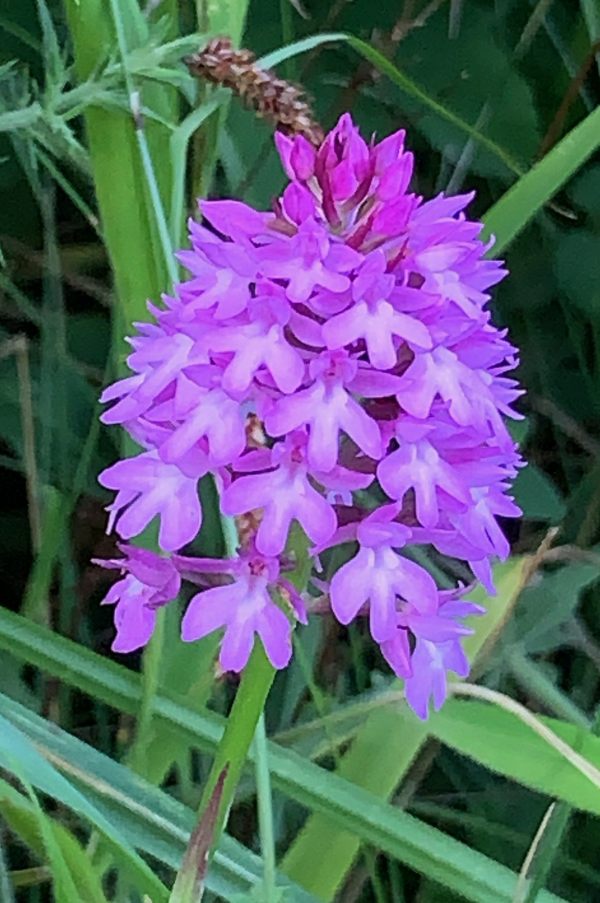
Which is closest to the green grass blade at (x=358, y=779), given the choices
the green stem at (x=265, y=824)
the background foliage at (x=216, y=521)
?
the background foliage at (x=216, y=521)

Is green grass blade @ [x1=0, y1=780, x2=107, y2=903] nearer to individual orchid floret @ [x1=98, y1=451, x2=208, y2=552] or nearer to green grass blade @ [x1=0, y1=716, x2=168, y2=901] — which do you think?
green grass blade @ [x1=0, y1=716, x2=168, y2=901]

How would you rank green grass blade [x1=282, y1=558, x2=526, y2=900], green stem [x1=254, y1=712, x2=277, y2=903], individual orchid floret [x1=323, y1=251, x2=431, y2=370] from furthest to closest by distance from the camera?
green grass blade [x1=282, y1=558, x2=526, y2=900] < green stem [x1=254, y1=712, x2=277, y2=903] < individual orchid floret [x1=323, y1=251, x2=431, y2=370]

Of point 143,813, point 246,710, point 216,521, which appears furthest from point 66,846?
point 216,521

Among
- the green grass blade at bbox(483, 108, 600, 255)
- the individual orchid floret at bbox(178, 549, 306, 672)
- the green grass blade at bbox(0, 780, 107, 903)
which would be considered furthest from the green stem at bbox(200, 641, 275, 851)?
the green grass blade at bbox(483, 108, 600, 255)

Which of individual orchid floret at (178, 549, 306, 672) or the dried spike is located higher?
the dried spike

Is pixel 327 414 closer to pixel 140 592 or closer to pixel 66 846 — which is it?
Answer: pixel 140 592

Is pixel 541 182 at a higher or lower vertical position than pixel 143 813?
higher
